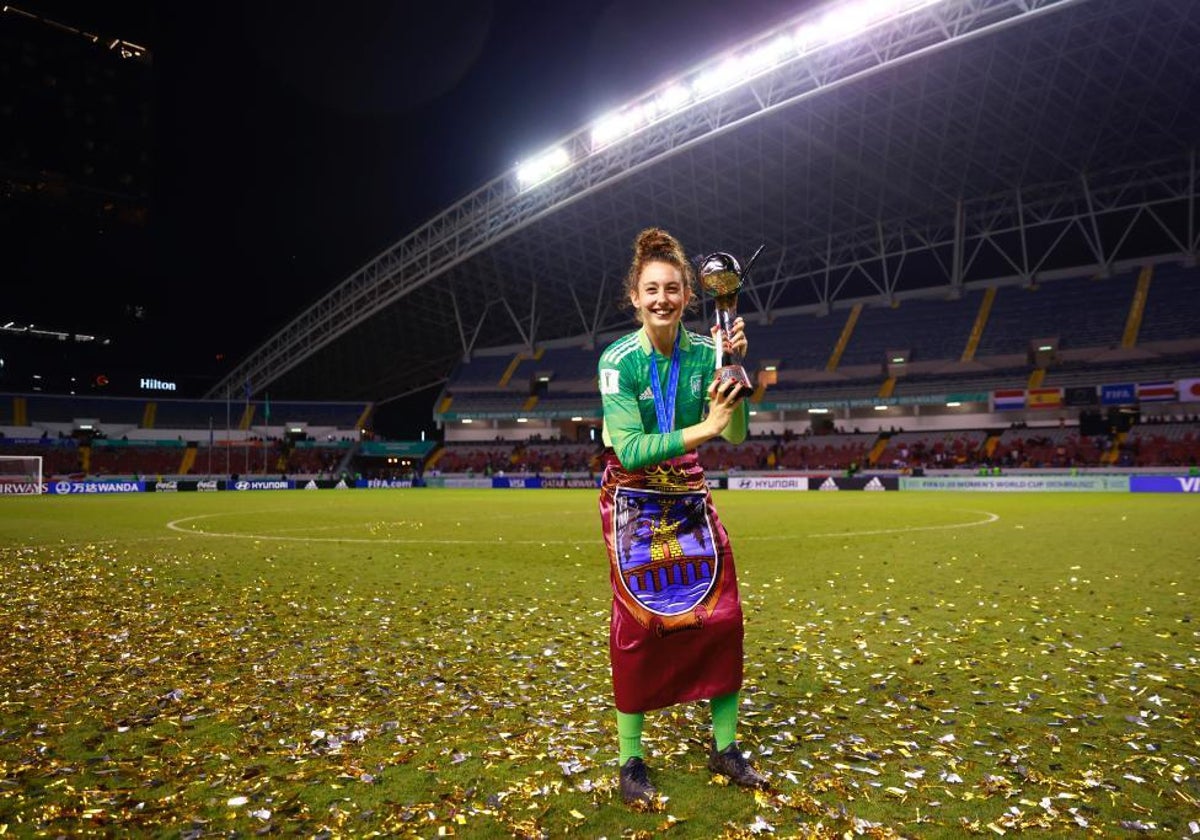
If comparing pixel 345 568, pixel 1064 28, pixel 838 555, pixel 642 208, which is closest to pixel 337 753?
pixel 345 568

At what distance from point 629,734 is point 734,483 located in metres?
43.0

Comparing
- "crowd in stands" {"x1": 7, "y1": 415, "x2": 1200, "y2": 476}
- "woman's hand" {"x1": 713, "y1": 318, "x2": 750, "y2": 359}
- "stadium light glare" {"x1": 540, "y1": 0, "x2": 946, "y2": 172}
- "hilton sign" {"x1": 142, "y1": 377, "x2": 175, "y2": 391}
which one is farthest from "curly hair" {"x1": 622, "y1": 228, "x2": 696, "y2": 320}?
"hilton sign" {"x1": 142, "y1": 377, "x2": 175, "y2": 391}

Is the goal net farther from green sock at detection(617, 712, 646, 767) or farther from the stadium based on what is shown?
green sock at detection(617, 712, 646, 767)

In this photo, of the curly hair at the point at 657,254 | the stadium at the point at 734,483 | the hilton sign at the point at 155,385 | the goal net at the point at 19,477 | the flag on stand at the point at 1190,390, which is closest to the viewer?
the curly hair at the point at 657,254

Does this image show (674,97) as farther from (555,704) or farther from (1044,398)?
(555,704)

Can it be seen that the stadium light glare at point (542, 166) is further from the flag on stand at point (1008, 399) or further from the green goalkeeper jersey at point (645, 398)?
the green goalkeeper jersey at point (645, 398)

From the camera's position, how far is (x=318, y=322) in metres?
61.4

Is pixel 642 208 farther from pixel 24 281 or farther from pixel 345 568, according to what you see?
pixel 345 568

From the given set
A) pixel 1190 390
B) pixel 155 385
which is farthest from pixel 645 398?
pixel 155 385

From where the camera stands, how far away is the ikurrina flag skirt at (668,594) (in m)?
3.42

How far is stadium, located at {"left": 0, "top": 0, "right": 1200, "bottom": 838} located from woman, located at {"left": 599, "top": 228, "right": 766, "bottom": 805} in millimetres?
414

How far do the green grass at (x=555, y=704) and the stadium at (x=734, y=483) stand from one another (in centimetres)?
4

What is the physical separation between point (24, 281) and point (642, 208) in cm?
3520

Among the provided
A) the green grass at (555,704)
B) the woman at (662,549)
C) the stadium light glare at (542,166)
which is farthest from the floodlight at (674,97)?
the woman at (662,549)
